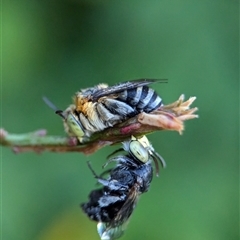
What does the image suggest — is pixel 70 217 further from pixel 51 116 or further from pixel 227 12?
pixel 227 12

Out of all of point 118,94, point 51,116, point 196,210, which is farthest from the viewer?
point 51,116

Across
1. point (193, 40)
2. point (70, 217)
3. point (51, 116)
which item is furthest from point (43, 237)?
point (193, 40)

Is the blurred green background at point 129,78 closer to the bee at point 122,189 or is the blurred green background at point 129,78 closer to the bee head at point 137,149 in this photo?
the bee at point 122,189

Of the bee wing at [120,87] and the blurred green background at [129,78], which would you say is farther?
the blurred green background at [129,78]

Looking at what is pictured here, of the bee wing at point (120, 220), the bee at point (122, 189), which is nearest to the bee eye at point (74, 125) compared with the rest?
the bee at point (122, 189)

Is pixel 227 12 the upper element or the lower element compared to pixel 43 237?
upper

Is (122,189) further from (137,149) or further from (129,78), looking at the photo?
(129,78)

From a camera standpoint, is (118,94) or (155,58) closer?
(118,94)
